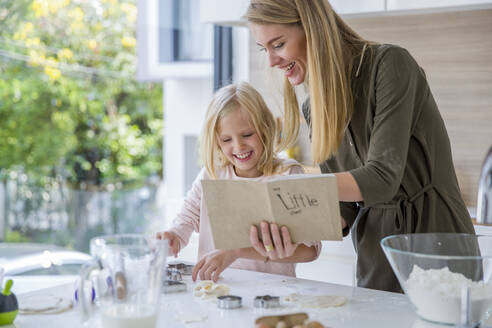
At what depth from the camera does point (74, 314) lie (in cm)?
110

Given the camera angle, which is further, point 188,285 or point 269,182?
point 188,285

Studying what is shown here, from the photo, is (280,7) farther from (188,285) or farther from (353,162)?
(188,285)

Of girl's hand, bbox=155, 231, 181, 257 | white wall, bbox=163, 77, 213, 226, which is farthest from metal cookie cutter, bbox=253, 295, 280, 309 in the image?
white wall, bbox=163, 77, 213, 226

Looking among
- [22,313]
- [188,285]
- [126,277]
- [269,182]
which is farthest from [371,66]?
[22,313]

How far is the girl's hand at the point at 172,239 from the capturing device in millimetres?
1550

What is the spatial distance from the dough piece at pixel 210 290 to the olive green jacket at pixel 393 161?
0.34 m

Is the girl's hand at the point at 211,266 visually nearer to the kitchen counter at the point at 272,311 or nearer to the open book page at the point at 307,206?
the kitchen counter at the point at 272,311

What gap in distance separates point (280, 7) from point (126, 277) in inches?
29.4

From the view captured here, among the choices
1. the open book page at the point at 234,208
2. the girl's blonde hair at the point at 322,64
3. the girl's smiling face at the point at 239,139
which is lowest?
the open book page at the point at 234,208

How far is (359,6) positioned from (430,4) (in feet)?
0.93

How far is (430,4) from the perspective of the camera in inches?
90.8

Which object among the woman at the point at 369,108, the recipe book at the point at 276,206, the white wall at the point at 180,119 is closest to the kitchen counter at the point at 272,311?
the recipe book at the point at 276,206

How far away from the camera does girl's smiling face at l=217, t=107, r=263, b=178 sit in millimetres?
1734

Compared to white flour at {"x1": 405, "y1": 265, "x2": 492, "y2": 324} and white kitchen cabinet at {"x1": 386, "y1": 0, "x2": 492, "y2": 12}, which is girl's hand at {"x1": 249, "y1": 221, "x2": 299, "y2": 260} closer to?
white flour at {"x1": 405, "y1": 265, "x2": 492, "y2": 324}
